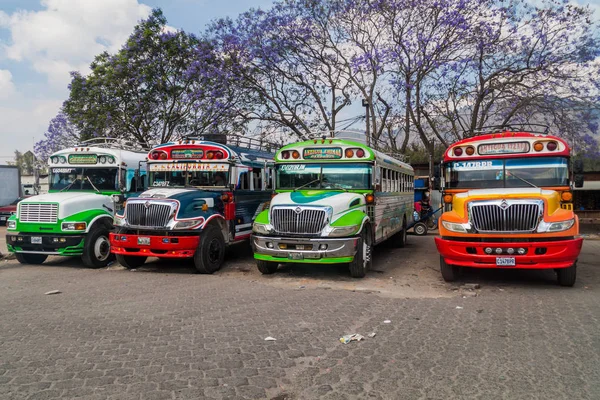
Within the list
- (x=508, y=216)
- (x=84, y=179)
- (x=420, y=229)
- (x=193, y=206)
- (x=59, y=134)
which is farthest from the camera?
(x=59, y=134)

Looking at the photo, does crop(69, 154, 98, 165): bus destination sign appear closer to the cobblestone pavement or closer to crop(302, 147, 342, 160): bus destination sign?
the cobblestone pavement

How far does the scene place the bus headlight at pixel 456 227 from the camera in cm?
775

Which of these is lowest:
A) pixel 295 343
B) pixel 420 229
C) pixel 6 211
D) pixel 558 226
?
pixel 295 343

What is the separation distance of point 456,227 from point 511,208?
92 centimetres

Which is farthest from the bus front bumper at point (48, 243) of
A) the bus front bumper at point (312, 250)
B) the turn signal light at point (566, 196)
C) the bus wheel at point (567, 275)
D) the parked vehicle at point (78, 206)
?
the turn signal light at point (566, 196)

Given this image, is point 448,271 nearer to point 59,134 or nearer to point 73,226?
point 73,226

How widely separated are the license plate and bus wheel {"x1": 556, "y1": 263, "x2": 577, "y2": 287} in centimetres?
92

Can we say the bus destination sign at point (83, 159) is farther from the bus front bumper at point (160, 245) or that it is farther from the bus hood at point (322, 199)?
the bus hood at point (322, 199)

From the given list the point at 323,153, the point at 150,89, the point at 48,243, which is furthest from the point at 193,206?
the point at 150,89

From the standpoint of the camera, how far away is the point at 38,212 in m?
10.2

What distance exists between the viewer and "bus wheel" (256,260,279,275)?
914 centimetres

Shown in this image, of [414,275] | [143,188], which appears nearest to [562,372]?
[414,275]

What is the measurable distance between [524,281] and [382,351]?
4885mm

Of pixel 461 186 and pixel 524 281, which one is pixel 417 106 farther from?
pixel 524 281
